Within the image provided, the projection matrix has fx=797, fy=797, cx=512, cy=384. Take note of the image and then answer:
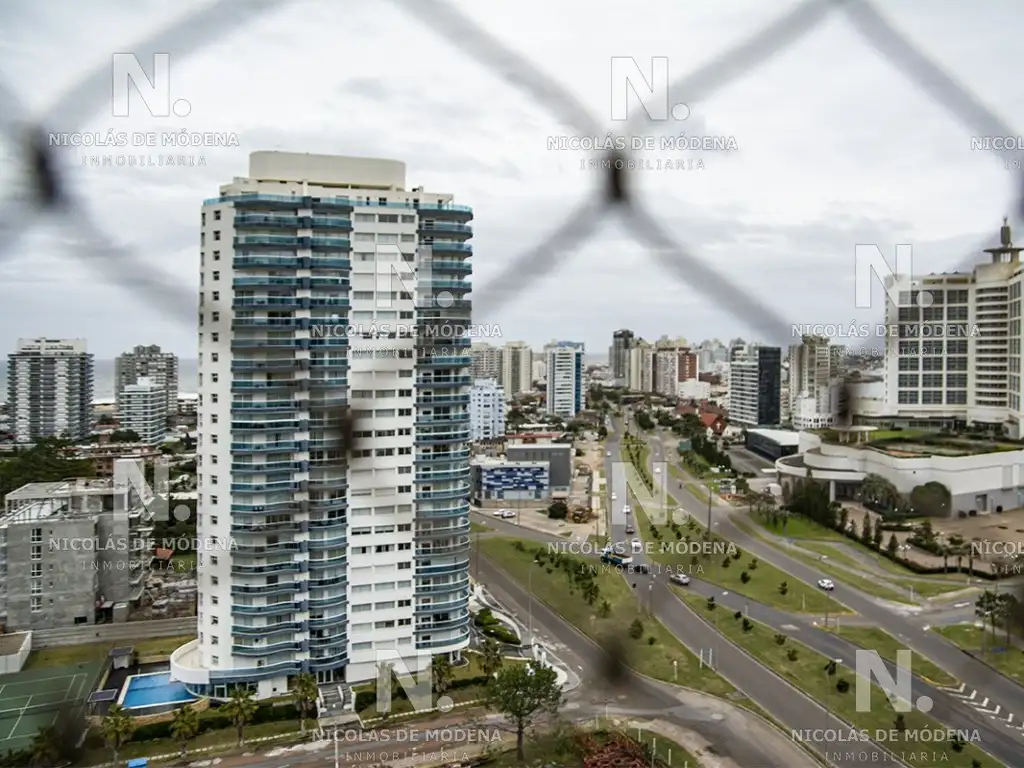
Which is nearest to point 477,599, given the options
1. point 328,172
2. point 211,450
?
point 211,450

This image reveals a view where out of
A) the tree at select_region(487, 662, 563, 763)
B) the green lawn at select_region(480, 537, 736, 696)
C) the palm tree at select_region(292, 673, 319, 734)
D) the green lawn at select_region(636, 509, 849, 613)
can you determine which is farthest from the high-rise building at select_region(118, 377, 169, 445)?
the tree at select_region(487, 662, 563, 763)

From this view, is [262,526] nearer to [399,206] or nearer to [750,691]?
[399,206]

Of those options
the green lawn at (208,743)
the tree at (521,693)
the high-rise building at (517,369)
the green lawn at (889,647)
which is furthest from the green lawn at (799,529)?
the high-rise building at (517,369)

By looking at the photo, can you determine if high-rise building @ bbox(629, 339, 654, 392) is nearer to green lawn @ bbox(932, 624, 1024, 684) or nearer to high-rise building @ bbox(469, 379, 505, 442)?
high-rise building @ bbox(469, 379, 505, 442)

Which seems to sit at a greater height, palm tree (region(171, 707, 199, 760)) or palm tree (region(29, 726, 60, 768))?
palm tree (region(29, 726, 60, 768))

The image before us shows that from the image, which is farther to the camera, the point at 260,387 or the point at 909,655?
the point at 909,655

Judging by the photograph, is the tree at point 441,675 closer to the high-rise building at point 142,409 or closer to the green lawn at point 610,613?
the green lawn at point 610,613
